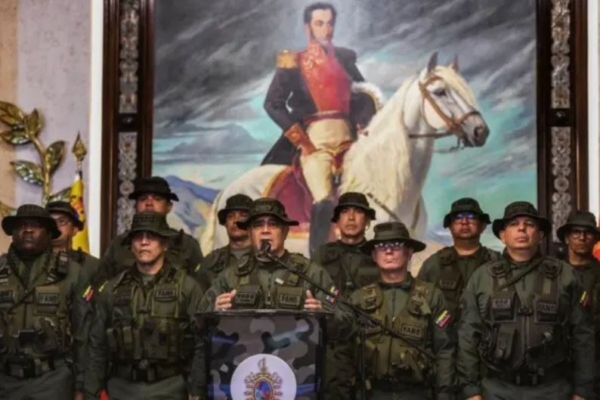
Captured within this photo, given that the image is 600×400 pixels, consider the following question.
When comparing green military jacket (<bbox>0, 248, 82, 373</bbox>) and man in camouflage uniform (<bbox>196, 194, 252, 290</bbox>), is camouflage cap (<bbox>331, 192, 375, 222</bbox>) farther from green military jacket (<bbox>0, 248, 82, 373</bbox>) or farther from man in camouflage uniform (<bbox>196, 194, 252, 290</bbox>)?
green military jacket (<bbox>0, 248, 82, 373</bbox>)

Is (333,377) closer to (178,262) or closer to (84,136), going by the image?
(178,262)

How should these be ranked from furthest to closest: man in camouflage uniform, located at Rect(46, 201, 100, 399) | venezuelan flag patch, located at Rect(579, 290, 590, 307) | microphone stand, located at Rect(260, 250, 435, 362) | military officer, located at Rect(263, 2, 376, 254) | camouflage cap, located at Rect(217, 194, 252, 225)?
military officer, located at Rect(263, 2, 376, 254)
camouflage cap, located at Rect(217, 194, 252, 225)
man in camouflage uniform, located at Rect(46, 201, 100, 399)
venezuelan flag patch, located at Rect(579, 290, 590, 307)
microphone stand, located at Rect(260, 250, 435, 362)

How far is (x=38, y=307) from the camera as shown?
27.6 ft

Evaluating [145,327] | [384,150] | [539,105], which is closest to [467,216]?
[384,150]

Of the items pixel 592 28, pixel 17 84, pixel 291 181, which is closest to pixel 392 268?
pixel 291 181

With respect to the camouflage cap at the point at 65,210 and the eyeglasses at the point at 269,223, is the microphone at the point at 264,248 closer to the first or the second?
the eyeglasses at the point at 269,223

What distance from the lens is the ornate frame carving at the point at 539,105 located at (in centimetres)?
1055

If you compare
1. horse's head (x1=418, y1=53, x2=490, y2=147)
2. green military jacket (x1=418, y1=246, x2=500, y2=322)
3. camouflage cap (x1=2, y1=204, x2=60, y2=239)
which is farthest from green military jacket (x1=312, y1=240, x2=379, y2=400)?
horse's head (x1=418, y1=53, x2=490, y2=147)

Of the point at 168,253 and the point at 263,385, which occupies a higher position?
the point at 168,253

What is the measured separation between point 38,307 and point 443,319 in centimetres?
248

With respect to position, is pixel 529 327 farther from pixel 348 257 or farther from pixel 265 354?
pixel 265 354

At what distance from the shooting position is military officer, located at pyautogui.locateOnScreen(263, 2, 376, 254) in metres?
10.8

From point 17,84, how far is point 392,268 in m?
4.27

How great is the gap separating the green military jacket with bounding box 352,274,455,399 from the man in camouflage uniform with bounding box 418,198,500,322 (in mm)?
690
